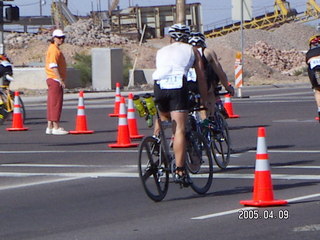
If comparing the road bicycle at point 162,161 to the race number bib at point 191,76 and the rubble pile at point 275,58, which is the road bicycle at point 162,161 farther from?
the rubble pile at point 275,58

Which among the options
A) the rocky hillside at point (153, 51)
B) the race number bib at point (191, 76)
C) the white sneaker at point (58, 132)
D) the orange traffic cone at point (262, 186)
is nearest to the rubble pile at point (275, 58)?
the rocky hillside at point (153, 51)

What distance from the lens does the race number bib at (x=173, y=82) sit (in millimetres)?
10453

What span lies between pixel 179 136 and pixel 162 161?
1.25 ft

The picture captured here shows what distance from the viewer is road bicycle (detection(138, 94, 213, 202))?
34.2ft

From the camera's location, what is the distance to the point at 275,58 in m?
63.1

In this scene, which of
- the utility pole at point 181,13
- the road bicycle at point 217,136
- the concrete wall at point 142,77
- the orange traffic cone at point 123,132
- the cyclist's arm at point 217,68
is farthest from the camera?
the concrete wall at point 142,77

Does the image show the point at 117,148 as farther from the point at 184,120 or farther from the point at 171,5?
the point at 171,5

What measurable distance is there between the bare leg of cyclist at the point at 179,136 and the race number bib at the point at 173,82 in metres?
0.30

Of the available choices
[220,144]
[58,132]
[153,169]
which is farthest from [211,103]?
[58,132]

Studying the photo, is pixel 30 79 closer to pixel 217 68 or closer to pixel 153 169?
pixel 217 68

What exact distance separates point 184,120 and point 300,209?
1.75m

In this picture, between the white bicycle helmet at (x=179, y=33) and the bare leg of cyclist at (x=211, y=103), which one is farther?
the bare leg of cyclist at (x=211, y=103)

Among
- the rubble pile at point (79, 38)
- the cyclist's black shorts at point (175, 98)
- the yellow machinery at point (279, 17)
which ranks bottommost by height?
the cyclist's black shorts at point (175, 98)

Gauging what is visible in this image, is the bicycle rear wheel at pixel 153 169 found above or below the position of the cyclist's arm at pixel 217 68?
below
